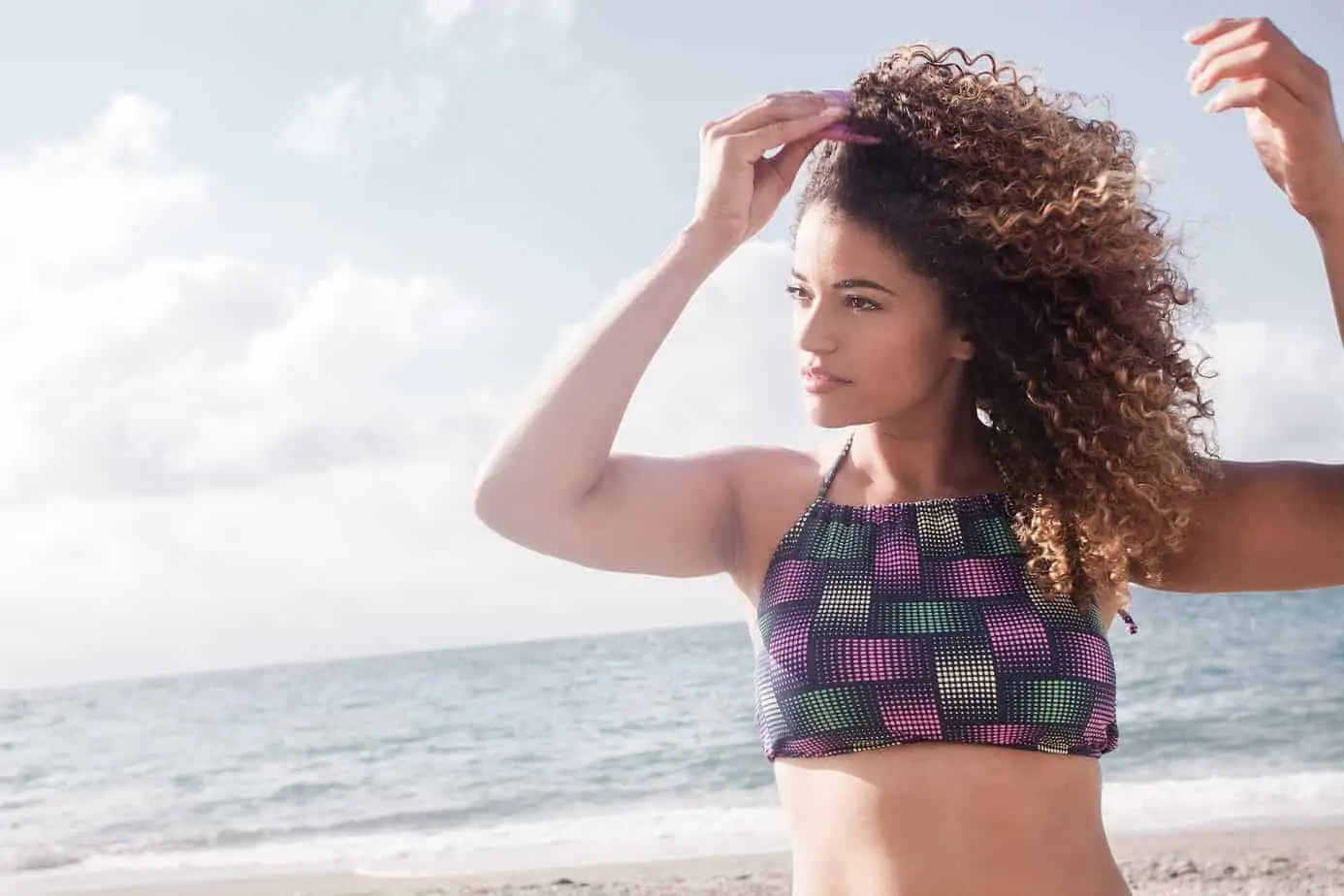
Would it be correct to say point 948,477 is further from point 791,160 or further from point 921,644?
point 791,160

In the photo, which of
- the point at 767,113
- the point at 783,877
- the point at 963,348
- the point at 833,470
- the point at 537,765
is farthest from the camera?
the point at 537,765

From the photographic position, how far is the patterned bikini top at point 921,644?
240cm

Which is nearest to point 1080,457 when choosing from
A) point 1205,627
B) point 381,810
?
point 381,810

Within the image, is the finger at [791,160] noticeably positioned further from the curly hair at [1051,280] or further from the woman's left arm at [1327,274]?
the woman's left arm at [1327,274]

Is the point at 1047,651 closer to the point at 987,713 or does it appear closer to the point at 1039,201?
the point at 987,713

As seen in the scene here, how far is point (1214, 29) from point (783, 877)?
669 cm

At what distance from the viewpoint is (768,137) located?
2479 mm

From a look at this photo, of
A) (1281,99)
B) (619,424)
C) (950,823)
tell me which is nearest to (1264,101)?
(1281,99)

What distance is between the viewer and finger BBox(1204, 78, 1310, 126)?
7.28 feet

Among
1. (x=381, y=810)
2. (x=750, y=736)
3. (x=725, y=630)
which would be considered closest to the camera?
(x=381, y=810)

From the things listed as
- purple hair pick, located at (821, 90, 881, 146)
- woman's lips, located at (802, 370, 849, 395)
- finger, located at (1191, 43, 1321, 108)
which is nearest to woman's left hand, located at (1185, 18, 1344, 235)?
finger, located at (1191, 43, 1321, 108)

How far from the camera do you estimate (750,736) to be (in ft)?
53.7

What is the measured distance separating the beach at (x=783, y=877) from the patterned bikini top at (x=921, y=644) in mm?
5169

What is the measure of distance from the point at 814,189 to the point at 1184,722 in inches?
543
